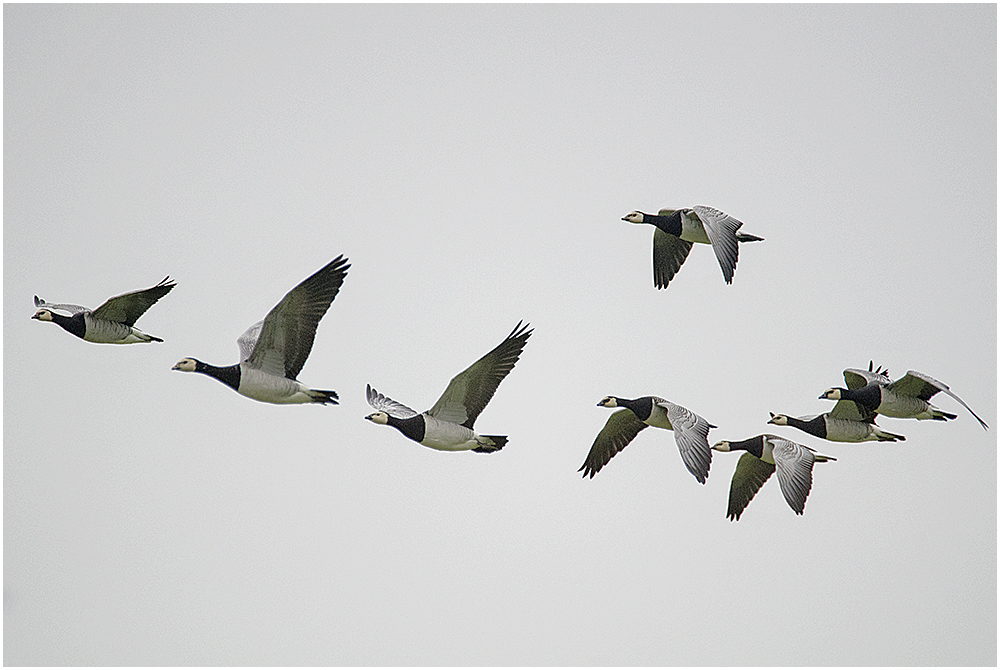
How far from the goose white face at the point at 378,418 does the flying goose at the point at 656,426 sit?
3.18m

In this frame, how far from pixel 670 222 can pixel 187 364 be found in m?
6.49

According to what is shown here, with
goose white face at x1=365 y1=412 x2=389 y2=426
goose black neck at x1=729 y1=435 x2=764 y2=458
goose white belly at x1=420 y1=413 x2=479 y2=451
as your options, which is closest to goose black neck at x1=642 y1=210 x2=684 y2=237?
goose black neck at x1=729 y1=435 x2=764 y2=458

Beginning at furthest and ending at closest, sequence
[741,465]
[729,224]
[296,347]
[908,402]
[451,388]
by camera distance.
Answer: [741,465]
[908,402]
[729,224]
[451,388]
[296,347]

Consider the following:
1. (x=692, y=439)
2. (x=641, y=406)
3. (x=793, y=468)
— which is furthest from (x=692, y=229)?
(x=793, y=468)

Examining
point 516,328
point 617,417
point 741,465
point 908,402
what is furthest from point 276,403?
point 908,402

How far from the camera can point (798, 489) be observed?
13398mm

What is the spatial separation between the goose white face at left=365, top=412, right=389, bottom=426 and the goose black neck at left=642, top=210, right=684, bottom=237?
15.1 feet

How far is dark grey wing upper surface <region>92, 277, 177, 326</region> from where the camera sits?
13.5m

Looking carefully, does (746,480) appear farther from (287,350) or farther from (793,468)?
(287,350)

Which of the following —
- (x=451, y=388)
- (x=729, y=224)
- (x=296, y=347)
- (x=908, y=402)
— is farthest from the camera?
(x=908, y=402)

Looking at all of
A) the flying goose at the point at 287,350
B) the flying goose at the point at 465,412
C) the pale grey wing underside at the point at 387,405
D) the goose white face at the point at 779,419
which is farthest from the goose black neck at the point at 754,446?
the flying goose at the point at 287,350

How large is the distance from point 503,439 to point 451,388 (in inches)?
36.3

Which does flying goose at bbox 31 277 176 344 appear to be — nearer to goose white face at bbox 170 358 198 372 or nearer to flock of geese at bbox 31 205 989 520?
Result: flock of geese at bbox 31 205 989 520

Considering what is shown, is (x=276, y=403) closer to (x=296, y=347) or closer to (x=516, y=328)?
(x=296, y=347)
